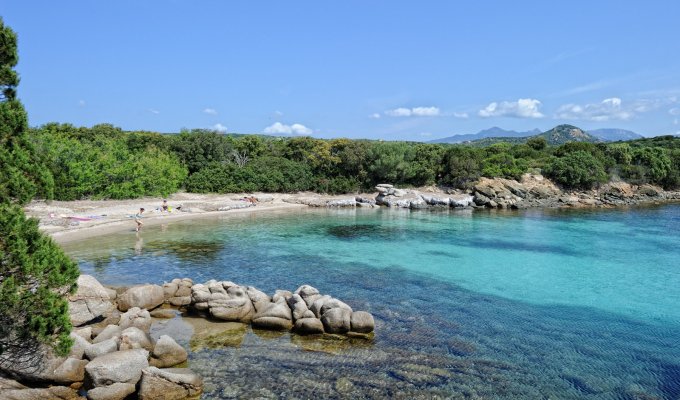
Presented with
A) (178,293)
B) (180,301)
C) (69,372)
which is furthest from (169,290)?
(69,372)

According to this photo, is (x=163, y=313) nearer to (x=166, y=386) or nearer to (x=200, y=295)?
(x=200, y=295)

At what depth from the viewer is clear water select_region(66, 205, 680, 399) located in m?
11.9

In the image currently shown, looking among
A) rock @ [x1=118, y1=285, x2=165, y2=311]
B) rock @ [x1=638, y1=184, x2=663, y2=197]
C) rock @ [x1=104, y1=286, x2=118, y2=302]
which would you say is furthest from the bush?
rock @ [x1=104, y1=286, x2=118, y2=302]

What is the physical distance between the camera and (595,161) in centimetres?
6225

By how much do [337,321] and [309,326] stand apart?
0.95m

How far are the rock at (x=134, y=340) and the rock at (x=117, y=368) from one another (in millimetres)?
956

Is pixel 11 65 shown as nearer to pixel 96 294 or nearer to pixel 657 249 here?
pixel 96 294

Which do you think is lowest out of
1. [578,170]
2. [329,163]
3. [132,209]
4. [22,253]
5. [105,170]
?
[132,209]

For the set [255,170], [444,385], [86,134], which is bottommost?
[444,385]

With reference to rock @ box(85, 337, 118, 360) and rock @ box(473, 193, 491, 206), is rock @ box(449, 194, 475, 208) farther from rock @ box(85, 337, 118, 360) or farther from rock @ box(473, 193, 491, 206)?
rock @ box(85, 337, 118, 360)

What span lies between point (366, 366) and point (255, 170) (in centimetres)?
4580

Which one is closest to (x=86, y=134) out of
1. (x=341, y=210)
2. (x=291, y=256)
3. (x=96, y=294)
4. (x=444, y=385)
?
(x=341, y=210)

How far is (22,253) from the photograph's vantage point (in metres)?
8.36

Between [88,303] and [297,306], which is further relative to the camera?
[297,306]
